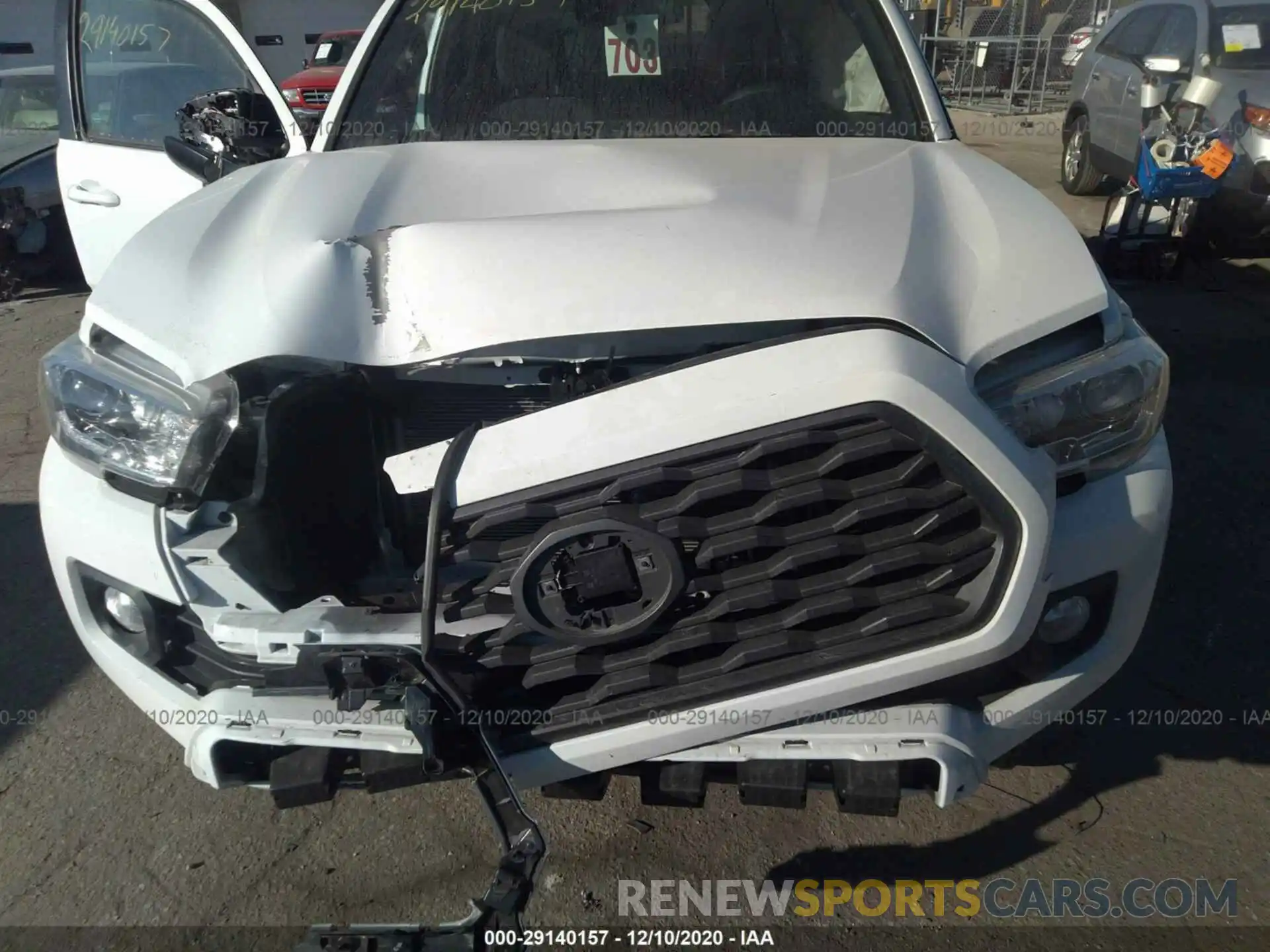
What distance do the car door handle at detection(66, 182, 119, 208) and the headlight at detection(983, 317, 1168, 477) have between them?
3.23m

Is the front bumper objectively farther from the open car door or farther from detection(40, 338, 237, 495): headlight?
the open car door

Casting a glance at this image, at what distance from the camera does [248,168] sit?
277 centimetres

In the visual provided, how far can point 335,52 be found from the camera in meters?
14.6

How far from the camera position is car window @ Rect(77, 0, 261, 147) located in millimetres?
3709

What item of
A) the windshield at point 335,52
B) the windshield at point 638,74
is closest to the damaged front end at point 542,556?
the windshield at point 638,74

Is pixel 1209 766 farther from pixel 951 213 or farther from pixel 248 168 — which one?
pixel 248 168

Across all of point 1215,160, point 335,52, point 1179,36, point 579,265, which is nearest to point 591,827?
point 579,265

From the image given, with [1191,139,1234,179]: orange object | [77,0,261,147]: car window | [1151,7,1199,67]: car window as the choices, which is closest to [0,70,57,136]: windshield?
[77,0,261,147]: car window

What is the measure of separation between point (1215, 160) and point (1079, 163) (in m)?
3.04

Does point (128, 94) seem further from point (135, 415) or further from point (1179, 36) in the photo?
point (1179, 36)

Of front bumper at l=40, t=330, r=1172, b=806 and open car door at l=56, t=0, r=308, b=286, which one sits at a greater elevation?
open car door at l=56, t=0, r=308, b=286

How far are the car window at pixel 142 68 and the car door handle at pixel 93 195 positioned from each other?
0.84 ft

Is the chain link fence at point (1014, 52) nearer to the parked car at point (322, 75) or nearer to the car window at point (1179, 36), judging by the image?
the car window at point (1179, 36)

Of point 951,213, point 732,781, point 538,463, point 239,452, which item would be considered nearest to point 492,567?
point 538,463
